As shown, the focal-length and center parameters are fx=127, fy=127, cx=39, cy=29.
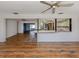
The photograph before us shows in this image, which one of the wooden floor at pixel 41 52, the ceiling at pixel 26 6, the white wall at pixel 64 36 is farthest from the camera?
the white wall at pixel 64 36

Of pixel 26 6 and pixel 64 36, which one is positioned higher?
pixel 26 6

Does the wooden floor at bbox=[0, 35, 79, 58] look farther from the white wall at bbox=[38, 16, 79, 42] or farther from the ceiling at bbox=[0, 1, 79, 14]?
the white wall at bbox=[38, 16, 79, 42]

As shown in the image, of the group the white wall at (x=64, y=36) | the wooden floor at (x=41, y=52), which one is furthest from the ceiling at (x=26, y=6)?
the white wall at (x=64, y=36)

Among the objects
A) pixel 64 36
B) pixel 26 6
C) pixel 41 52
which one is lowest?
pixel 41 52

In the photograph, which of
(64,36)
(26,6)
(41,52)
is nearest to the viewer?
(41,52)

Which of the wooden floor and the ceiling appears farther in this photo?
the wooden floor

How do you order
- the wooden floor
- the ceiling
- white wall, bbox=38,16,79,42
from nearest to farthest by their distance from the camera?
the ceiling
the wooden floor
white wall, bbox=38,16,79,42

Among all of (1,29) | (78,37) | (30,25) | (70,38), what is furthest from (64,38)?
(30,25)

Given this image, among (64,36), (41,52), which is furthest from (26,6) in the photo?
(64,36)

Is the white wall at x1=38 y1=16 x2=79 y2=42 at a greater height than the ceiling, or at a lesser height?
lesser

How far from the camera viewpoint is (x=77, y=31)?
880 cm

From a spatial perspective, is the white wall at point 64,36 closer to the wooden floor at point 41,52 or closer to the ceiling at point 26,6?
the wooden floor at point 41,52

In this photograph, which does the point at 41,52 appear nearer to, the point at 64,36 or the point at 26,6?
the point at 26,6

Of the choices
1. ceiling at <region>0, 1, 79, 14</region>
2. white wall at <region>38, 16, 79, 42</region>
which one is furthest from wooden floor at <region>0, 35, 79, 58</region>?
white wall at <region>38, 16, 79, 42</region>
